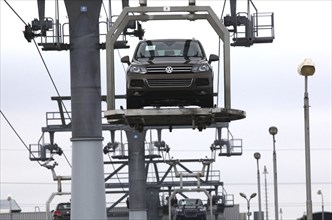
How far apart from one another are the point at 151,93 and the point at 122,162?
270 ft

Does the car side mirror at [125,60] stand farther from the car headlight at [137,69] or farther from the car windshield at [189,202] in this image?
the car windshield at [189,202]

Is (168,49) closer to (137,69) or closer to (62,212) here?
(137,69)

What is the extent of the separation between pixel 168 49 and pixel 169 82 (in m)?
3.55

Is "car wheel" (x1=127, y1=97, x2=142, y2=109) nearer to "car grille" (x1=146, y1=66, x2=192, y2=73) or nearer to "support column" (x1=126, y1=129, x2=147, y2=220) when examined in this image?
"car grille" (x1=146, y1=66, x2=192, y2=73)

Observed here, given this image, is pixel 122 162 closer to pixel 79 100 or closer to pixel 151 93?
pixel 79 100

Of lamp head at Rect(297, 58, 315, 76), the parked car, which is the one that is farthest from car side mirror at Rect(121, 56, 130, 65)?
the parked car

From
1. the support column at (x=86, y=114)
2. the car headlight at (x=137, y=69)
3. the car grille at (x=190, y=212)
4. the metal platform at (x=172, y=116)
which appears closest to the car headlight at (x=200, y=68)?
the car headlight at (x=137, y=69)

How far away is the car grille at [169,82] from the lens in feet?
83.9

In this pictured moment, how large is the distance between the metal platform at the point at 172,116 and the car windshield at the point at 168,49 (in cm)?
371

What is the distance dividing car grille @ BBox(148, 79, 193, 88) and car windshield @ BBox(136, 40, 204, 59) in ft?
5.29

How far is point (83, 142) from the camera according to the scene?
4569 centimetres

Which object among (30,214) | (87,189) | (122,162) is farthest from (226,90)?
(30,214)

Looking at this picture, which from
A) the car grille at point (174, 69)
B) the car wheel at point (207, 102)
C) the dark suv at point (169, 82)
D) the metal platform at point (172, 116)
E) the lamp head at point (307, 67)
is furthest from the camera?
the lamp head at point (307, 67)

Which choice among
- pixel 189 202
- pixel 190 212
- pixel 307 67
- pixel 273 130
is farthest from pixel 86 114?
pixel 189 202
